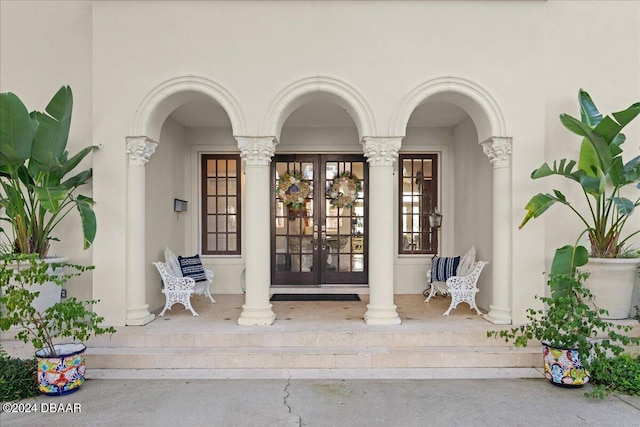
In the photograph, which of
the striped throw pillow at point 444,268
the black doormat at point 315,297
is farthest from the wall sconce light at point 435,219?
the black doormat at point 315,297

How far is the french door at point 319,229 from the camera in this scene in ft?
25.2

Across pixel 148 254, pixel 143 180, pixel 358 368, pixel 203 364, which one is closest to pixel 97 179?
pixel 143 180

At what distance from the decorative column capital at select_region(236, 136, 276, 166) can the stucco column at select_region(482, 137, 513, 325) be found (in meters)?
2.91

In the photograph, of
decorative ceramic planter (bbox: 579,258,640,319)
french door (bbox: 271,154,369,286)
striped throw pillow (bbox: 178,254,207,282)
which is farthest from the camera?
french door (bbox: 271,154,369,286)

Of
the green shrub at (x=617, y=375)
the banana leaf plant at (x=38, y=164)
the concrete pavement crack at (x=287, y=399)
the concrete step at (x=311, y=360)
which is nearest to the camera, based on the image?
the concrete pavement crack at (x=287, y=399)

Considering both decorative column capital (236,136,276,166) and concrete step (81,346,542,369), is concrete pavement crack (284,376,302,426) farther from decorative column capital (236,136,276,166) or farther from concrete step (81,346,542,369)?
decorative column capital (236,136,276,166)

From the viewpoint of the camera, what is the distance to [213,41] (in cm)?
535

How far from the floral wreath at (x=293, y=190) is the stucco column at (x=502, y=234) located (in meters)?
3.36

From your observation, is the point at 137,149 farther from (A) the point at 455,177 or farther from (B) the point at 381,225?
(A) the point at 455,177

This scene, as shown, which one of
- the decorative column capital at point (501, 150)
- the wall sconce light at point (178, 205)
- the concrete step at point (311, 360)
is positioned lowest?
the concrete step at point (311, 360)

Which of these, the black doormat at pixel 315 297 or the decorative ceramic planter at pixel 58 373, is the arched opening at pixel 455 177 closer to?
the black doormat at pixel 315 297

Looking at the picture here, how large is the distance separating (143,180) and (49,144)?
1119 mm

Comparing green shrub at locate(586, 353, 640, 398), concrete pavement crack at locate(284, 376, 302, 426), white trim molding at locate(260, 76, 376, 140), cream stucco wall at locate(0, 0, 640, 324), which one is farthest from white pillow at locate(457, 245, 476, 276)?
concrete pavement crack at locate(284, 376, 302, 426)

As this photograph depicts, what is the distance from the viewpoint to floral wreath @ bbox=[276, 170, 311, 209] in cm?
754
